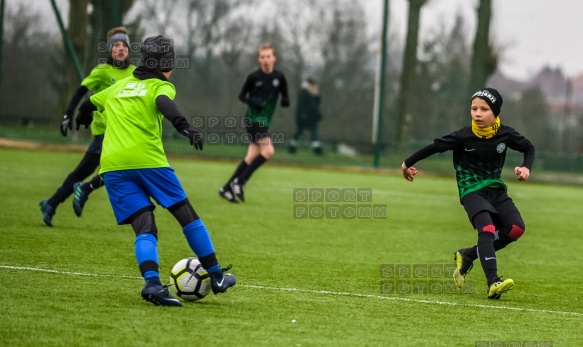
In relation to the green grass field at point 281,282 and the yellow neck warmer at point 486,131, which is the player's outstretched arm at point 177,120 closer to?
the green grass field at point 281,282

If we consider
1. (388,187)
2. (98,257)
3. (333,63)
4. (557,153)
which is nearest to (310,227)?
(98,257)

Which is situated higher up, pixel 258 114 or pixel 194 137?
pixel 194 137

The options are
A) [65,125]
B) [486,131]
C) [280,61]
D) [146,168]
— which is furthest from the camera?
[280,61]

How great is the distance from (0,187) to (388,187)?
27.4 ft

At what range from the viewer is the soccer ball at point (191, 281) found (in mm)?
6727

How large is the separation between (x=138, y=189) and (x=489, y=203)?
282 cm

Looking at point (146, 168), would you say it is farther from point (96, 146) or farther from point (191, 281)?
point (96, 146)

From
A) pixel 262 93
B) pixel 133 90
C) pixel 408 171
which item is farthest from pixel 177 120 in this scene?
pixel 262 93

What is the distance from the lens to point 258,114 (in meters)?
15.1

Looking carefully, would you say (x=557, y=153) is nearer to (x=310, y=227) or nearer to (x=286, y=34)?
(x=286, y=34)

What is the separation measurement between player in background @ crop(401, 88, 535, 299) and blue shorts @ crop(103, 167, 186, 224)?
2.04 meters

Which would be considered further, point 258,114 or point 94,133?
point 258,114

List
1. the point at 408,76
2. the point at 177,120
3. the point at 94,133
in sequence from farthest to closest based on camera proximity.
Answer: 1. the point at 408,76
2. the point at 94,133
3. the point at 177,120

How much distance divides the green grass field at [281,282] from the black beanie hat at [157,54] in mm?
1525
